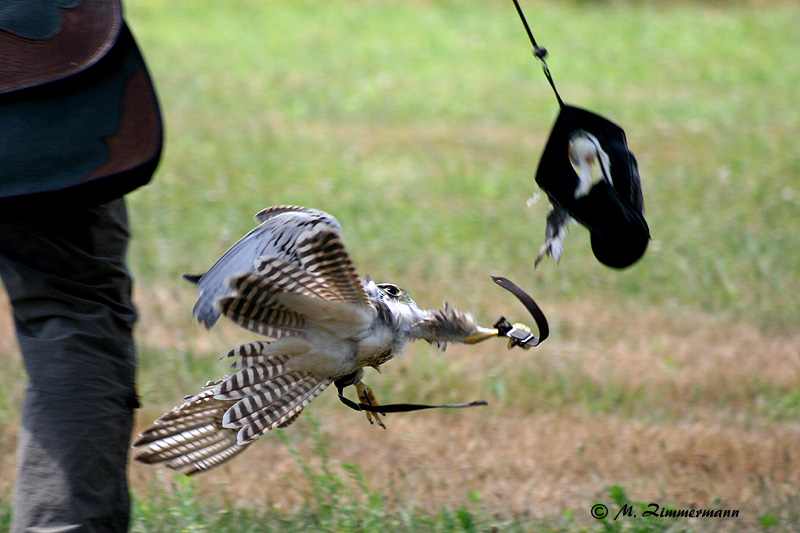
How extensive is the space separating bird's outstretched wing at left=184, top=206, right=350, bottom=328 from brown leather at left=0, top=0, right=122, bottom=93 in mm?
649

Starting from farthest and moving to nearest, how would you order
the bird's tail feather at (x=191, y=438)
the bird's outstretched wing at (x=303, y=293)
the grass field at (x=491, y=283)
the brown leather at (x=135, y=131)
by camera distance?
the grass field at (x=491, y=283), the bird's tail feather at (x=191, y=438), the brown leather at (x=135, y=131), the bird's outstretched wing at (x=303, y=293)

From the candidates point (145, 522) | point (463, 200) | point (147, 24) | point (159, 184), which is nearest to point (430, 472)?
point (145, 522)

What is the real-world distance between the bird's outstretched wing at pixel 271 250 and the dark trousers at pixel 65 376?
0.99 feet

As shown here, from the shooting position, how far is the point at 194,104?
398 inches

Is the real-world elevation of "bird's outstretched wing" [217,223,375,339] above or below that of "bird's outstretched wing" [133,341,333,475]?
A: above

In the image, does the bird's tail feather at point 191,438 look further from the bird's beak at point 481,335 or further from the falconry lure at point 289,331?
the bird's beak at point 481,335

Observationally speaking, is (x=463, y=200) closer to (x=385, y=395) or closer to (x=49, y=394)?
(x=385, y=395)

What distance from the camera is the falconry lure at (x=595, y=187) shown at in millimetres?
2619

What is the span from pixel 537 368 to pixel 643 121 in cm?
566

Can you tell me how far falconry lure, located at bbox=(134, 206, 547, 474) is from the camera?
2.53m

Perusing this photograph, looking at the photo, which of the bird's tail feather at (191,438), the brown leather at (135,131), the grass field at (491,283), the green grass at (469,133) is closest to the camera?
the brown leather at (135,131)

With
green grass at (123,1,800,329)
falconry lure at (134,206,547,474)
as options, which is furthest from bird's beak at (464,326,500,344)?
green grass at (123,1,800,329)

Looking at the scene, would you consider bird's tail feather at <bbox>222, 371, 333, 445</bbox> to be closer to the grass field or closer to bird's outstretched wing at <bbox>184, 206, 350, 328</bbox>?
bird's outstretched wing at <bbox>184, 206, 350, 328</bbox>

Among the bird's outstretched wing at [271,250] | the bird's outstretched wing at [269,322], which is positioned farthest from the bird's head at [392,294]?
the bird's outstretched wing at [271,250]
